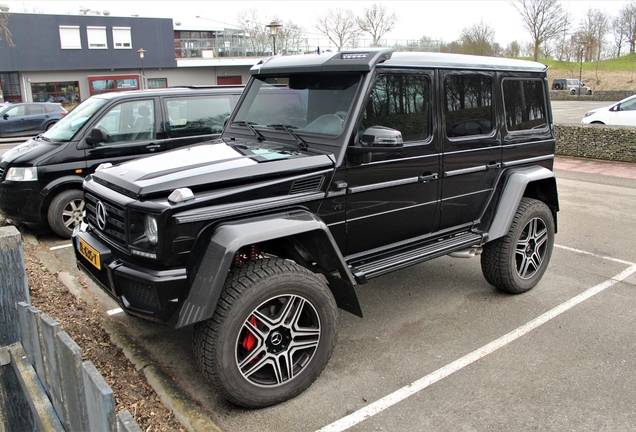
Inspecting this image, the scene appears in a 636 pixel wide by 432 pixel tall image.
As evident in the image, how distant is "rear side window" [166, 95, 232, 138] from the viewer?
7.23m

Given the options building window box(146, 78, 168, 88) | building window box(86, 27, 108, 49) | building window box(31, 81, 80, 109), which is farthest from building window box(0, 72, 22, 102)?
building window box(146, 78, 168, 88)

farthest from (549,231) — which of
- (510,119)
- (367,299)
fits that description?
(367,299)

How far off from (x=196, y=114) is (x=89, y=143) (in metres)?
1.49

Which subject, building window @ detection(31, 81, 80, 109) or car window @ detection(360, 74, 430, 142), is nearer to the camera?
car window @ detection(360, 74, 430, 142)

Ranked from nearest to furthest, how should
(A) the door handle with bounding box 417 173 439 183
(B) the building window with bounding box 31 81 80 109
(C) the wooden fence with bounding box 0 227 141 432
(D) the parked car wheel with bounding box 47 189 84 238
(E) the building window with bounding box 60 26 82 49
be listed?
1. (C) the wooden fence with bounding box 0 227 141 432
2. (A) the door handle with bounding box 417 173 439 183
3. (D) the parked car wheel with bounding box 47 189 84 238
4. (E) the building window with bounding box 60 26 82 49
5. (B) the building window with bounding box 31 81 80 109

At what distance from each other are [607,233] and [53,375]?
23.7ft

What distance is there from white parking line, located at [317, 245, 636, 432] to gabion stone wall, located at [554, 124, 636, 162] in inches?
342

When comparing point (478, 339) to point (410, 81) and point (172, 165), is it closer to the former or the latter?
point (410, 81)

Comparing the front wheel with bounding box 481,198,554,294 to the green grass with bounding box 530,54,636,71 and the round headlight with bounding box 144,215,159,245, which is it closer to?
the round headlight with bounding box 144,215,159,245

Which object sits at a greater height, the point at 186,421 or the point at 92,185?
the point at 92,185

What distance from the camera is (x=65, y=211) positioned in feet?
22.5

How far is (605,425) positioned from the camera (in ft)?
10.4

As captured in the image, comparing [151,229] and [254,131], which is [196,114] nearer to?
[254,131]

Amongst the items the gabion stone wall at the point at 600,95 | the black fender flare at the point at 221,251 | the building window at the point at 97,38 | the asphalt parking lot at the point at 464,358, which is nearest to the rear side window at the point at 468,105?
the asphalt parking lot at the point at 464,358
